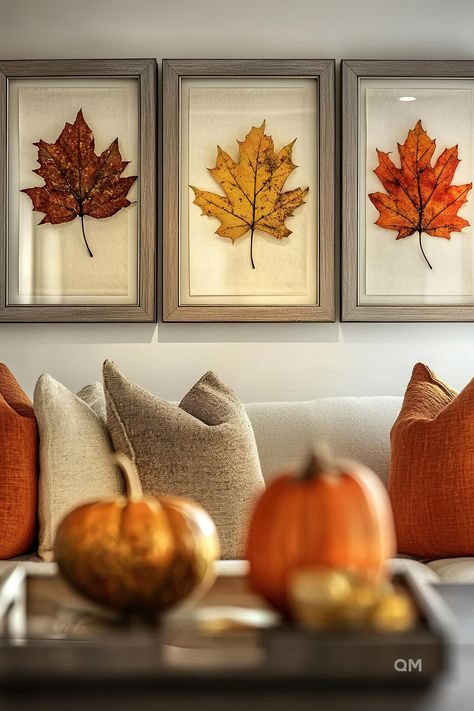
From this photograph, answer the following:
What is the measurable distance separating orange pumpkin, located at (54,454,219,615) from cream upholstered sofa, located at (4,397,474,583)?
1532 mm

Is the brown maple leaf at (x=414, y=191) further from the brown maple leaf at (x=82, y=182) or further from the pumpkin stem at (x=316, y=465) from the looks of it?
the pumpkin stem at (x=316, y=465)

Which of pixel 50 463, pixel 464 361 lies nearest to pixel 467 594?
pixel 50 463

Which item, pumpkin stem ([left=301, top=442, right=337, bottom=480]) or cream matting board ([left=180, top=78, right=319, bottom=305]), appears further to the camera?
cream matting board ([left=180, top=78, right=319, bottom=305])

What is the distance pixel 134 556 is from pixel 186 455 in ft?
4.15

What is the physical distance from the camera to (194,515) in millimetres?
885

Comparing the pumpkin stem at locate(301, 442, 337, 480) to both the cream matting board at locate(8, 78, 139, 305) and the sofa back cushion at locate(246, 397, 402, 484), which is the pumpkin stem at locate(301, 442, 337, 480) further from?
the cream matting board at locate(8, 78, 139, 305)

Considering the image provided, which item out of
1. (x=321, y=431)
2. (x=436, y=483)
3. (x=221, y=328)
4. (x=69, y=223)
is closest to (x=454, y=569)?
(x=436, y=483)

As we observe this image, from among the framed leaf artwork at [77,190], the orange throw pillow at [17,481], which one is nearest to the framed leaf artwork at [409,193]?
the framed leaf artwork at [77,190]

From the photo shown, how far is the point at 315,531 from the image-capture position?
0.77 meters

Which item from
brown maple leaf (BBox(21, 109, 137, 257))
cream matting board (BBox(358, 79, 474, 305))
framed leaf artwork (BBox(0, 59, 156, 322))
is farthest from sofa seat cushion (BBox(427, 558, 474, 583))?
brown maple leaf (BBox(21, 109, 137, 257))

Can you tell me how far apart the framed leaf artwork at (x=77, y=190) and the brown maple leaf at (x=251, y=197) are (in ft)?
0.76

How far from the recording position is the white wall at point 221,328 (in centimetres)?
291

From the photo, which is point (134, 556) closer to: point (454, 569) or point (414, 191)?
point (454, 569)

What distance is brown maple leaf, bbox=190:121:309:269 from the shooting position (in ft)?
9.46
